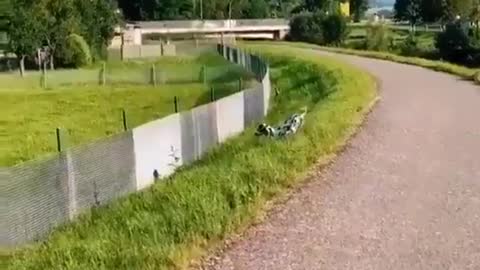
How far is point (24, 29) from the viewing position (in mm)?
59125

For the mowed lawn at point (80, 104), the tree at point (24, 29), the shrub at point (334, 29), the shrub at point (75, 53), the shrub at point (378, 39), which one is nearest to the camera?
the mowed lawn at point (80, 104)

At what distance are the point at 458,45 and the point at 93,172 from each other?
54531 millimetres

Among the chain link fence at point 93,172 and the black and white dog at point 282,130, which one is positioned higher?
the chain link fence at point 93,172

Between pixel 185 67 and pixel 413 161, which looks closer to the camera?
pixel 413 161

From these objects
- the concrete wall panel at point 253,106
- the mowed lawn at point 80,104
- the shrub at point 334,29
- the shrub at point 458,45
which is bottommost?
the shrub at point 334,29

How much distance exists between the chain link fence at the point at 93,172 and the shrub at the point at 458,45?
4639cm

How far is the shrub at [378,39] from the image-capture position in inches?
3061

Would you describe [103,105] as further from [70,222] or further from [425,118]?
[70,222]

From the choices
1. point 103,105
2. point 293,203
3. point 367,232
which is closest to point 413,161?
point 293,203

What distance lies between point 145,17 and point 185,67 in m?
77.8

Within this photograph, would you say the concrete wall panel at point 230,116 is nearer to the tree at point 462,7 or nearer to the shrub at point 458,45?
the shrub at point 458,45

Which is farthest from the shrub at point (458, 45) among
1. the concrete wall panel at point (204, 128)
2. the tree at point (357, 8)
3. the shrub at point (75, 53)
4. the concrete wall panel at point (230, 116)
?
the tree at point (357, 8)

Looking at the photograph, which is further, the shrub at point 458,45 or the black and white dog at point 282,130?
the shrub at point 458,45

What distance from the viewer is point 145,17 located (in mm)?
130625
